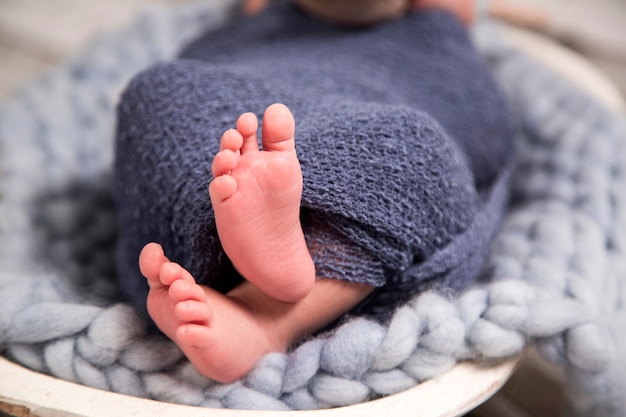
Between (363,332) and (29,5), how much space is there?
139 cm

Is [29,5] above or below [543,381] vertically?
above

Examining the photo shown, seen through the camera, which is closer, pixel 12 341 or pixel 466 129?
pixel 12 341

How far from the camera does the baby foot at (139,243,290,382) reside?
42 centimetres

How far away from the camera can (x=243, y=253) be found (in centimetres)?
45

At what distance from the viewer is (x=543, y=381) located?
0.80 metres

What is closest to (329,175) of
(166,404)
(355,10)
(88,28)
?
(166,404)

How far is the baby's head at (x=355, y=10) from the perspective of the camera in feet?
2.46

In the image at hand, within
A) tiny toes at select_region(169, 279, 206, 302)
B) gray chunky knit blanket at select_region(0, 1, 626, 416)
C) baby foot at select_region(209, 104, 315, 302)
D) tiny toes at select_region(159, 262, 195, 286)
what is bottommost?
gray chunky knit blanket at select_region(0, 1, 626, 416)

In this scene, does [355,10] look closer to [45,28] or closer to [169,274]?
[169,274]

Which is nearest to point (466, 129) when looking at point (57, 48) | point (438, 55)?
point (438, 55)

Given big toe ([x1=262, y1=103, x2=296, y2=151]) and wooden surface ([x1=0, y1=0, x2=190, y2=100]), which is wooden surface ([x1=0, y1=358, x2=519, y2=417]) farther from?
wooden surface ([x1=0, y1=0, x2=190, y2=100])

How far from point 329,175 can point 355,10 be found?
34cm

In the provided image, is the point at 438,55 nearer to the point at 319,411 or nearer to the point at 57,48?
the point at 319,411

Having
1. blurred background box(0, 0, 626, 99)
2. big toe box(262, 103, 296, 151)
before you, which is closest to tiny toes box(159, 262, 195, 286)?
big toe box(262, 103, 296, 151)
